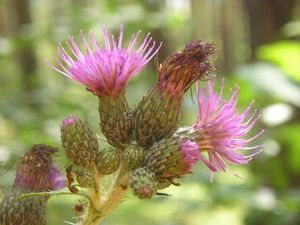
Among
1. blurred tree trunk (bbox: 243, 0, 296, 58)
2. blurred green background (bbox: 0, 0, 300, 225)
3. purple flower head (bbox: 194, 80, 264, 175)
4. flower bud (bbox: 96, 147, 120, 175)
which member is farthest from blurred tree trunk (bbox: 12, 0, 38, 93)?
flower bud (bbox: 96, 147, 120, 175)

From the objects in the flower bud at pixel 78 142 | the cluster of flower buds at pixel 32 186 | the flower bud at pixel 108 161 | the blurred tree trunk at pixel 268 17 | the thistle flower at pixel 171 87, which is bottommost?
the blurred tree trunk at pixel 268 17

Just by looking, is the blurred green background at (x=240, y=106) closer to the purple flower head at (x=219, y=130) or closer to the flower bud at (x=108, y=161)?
the purple flower head at (x=219, y=130)

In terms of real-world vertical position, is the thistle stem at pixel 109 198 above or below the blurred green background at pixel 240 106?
above

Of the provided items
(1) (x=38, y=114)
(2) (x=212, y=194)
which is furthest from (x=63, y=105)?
(2) (x=212, y=194)

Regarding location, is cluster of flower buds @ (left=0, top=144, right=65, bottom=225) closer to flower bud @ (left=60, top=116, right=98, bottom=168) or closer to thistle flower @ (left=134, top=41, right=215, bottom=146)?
flower bud @ (left=60, top=116, right=98, bottom=168)

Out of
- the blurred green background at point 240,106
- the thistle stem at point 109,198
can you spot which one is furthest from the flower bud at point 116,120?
the blurred green background at point 240,106

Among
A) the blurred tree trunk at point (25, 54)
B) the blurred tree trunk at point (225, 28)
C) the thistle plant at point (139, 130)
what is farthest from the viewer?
the blurred tree trunk at point (225, 28)

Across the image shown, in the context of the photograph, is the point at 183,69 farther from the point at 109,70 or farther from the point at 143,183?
the point at 143,183
